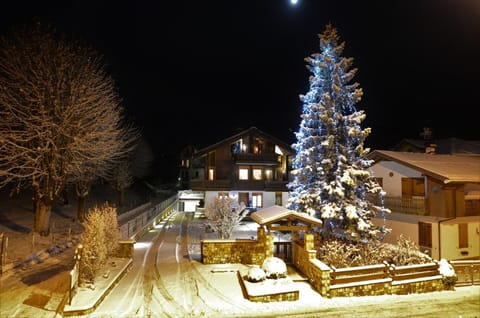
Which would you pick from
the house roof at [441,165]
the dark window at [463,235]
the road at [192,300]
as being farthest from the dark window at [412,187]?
the road at [192,300]

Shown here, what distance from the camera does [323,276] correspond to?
11930 mm

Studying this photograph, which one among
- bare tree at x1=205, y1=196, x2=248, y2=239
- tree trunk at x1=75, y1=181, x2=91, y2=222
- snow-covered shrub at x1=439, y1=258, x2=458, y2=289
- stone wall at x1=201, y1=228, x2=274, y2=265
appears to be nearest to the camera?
snow-covered shrub at x1=439, y1=258, x2=458, y2=289

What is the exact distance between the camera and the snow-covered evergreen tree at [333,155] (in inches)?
648

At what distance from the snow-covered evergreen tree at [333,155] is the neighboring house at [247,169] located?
17.0 metres

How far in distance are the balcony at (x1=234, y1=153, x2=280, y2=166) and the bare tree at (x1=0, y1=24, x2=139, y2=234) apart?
17480 millimetres

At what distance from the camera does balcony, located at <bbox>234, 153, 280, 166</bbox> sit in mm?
35344

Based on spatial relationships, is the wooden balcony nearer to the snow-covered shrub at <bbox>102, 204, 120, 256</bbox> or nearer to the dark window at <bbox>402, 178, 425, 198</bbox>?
the dark window at <bbox>402, 178, 425, 198</bbox>

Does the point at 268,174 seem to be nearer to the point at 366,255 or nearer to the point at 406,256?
the point at 366,255

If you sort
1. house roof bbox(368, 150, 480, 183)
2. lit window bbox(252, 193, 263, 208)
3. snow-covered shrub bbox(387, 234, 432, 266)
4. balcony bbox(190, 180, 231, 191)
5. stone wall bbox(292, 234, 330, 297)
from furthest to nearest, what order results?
lit window bbox(252, 193, 263, 208) < balcony bbox(190, 180, 231, 191) < house roof bbox(368, 150, 480, 183) < snow-covered shrub bbox(387, 234, 432, 266) < stone wall bbox(292, 234, 330, 297)

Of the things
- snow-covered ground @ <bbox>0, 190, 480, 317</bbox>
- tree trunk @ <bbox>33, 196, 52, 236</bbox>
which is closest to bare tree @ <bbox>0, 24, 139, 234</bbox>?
tree trunk @ <bbox>33, 196, 52, 236</bbox>

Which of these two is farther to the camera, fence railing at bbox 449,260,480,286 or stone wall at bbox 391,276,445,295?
fence railing at bbox 449,260,480,286

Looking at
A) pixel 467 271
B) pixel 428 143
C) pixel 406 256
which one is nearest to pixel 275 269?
pixel 406 256

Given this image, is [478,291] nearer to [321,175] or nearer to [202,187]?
[321,175]

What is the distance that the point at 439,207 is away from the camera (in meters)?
17.8
